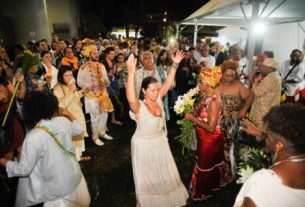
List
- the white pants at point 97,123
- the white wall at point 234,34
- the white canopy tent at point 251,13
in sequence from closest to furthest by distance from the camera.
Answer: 1. the white canopy tent at point 251,13
2. the white pants at point 97,123
3. the white wall at point 234,34

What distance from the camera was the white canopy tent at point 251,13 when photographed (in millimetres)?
5234

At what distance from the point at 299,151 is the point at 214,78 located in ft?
6.72

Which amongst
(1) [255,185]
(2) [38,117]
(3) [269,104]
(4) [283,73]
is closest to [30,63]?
(2) [38,117]

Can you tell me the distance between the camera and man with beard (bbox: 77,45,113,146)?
18.4 ft

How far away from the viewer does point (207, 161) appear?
146 inches

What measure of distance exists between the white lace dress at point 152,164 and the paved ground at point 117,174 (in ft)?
2.17

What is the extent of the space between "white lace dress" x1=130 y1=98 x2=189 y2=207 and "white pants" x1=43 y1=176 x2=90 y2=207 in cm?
86

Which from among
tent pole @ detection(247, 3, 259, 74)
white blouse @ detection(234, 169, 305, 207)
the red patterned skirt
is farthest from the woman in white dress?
tent pole @ detection(247, 3, 259, 74)

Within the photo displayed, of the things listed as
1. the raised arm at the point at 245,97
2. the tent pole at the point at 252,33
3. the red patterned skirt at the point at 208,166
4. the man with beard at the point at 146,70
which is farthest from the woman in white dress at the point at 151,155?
the tent pole at the point at 252,33

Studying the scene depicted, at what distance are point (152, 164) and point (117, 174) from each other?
1.66 m

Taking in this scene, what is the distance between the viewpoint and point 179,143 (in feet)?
19.9

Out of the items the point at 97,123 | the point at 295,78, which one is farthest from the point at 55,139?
the point at 295,78

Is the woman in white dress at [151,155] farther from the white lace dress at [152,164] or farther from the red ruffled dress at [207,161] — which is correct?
the red ruffled dress at [207,161]

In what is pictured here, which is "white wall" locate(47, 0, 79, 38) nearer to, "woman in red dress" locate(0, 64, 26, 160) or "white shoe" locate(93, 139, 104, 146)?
"white shoe" locate(93, 139, 104, 146)
